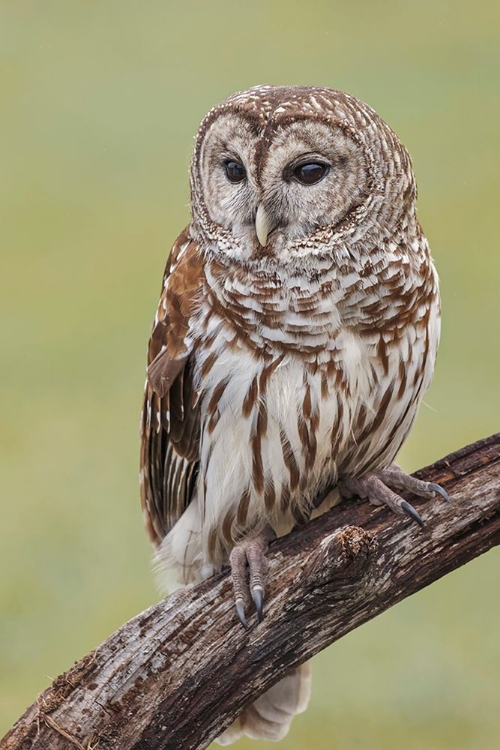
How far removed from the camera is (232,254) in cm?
314

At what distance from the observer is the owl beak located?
3016 millimetres

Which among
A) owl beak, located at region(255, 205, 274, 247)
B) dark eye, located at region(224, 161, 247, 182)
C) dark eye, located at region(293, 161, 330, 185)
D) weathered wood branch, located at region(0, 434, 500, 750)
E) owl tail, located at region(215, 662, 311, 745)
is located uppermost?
dark eye, located at region(224, 161, 247, 182)

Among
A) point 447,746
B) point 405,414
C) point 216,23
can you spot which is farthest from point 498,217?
point 405,414

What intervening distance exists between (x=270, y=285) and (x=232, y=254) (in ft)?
0.44

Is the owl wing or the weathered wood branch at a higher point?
the owl wing

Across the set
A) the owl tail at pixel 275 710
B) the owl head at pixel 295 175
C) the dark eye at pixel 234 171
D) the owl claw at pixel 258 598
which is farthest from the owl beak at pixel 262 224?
the owl tail at pixel 275 710

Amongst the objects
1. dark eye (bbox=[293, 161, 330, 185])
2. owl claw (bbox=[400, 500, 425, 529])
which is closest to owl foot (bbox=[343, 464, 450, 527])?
owl claw (bbox=[400, 500, 425, 529])

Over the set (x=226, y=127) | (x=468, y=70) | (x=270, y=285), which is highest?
(x=468, y=70)

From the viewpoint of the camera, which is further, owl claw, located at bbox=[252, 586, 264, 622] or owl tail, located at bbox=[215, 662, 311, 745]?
owl tail, located at bbox=[215, 662, 311, 745]

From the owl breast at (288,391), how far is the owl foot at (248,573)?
0.14m

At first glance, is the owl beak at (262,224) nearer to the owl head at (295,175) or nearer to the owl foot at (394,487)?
the owl head at (295,175)

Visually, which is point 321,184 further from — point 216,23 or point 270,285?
point 216,23

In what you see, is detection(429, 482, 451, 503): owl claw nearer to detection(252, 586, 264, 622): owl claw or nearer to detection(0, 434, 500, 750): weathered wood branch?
detection(0, 434, 500, 750): weathered wood branch

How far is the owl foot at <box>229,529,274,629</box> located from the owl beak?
850mm
